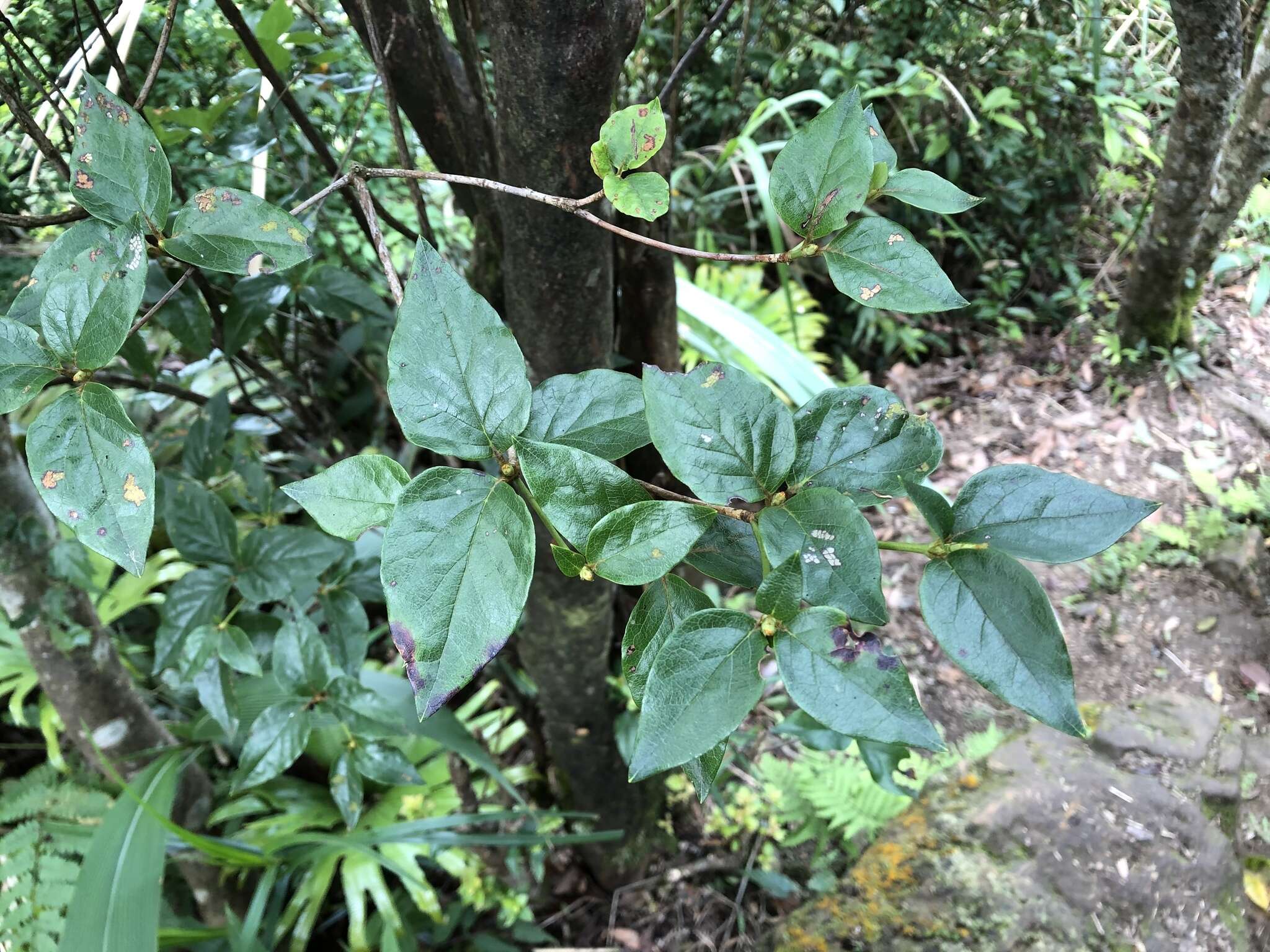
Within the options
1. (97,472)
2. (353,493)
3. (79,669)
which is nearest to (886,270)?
→ (353,493)

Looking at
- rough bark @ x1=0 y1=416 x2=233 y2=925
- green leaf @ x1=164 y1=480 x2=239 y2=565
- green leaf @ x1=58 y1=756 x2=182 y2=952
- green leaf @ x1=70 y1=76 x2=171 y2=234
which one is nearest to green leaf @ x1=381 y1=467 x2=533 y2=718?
green leaf @ x1=70 y1=76 x2=171 y2=234

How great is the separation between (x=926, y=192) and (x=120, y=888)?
983 millimetres

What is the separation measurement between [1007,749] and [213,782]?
5.32 ft

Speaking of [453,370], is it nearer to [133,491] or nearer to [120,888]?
[133,491]

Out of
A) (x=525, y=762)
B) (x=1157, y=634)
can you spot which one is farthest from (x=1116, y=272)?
(x=525, y=762)

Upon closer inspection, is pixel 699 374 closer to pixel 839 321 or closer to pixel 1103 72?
pixel 839 321

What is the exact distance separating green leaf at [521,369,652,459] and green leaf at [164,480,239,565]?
1.43ft

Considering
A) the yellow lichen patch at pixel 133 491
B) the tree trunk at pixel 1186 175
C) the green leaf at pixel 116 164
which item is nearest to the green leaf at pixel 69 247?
the green leaf at pixel 116 164

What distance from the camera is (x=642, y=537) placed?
299 mm

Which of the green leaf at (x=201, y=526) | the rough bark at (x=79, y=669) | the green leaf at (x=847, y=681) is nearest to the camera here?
the green leaf at (x=847, y=681)

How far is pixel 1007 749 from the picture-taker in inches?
54.9

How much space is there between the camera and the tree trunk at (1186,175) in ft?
5.60

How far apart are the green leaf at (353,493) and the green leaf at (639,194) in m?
0.17

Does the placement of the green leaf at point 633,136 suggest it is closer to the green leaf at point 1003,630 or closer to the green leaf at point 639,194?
the green leaf at point 639,194
